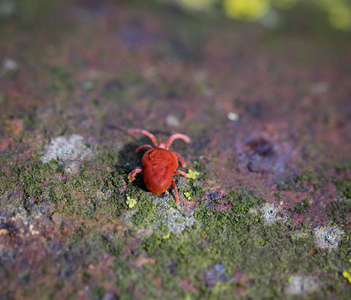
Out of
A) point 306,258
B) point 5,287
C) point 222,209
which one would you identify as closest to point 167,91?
point 222,209

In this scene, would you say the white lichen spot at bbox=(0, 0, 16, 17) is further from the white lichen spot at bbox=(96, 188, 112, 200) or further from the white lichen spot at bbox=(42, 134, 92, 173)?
the white lichen spot at bbox=(96, 188, 112, 200)

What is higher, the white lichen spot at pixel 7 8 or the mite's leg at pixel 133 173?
the mite's leg at pixel 133 173

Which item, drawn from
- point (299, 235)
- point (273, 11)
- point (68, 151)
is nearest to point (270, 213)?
point (299, 235)

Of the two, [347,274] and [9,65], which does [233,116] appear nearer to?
[347,274]

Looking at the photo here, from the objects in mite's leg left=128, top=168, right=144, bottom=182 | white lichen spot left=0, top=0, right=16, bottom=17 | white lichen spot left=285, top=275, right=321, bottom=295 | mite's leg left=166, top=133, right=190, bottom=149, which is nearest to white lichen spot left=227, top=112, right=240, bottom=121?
mite's leg left=166, top=133, right=190, bottom=149

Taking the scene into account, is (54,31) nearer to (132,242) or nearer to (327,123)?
(132,242)

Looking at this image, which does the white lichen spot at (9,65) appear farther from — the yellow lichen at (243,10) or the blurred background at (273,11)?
the yellow lichen at (243,10)

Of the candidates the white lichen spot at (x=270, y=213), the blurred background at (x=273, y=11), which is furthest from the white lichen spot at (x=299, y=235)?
the blurred background at (x=273, y=11)
